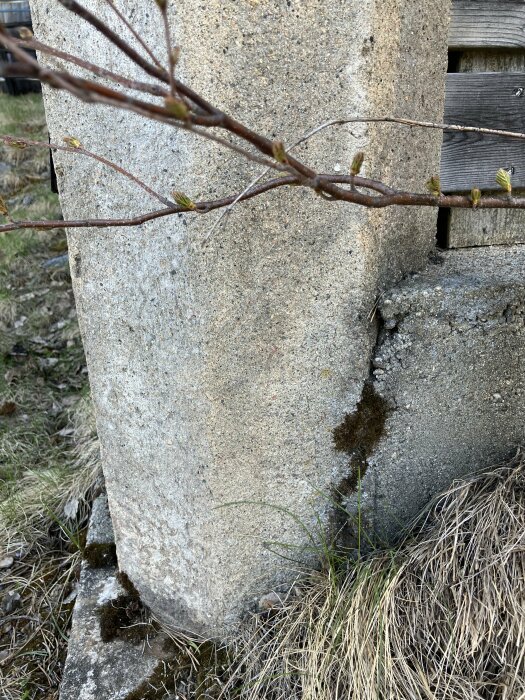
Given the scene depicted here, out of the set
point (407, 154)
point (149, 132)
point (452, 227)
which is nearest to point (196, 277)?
point (149, 132)

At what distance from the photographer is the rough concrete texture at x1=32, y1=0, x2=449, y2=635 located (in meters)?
1.25

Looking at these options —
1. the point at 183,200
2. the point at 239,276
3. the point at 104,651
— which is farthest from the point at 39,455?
the point at 183,200

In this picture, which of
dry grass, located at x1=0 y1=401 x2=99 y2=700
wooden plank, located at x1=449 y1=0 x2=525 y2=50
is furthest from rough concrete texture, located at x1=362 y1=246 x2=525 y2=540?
dry grass, located at x1=0 y1=401 x2=99 y2=700

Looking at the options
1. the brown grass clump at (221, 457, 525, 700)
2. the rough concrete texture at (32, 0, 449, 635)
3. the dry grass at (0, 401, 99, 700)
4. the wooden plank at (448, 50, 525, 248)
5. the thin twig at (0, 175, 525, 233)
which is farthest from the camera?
the dry grass at (0, 401, 99, 700)

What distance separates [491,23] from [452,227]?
53 centimetres

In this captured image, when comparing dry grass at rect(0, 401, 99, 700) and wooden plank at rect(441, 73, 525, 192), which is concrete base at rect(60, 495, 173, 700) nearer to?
dry grass at rect(0, 401, 99, 700)

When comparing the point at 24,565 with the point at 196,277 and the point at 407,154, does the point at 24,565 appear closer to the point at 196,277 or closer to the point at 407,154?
the point at 196,277

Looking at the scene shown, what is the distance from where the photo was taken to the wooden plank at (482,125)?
162 cm

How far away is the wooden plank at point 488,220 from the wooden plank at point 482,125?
53 mm

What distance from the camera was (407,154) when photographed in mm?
1464

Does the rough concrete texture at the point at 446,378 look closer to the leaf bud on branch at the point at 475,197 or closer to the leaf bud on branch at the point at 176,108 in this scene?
the leaf bud on branch at the point at 475,197

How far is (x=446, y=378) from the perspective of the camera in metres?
1.62

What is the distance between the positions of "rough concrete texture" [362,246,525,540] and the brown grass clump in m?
0.10

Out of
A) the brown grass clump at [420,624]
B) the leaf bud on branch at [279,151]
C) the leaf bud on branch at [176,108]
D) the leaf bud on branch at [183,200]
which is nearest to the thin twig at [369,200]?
the leaf bud on branch at [183,200]
